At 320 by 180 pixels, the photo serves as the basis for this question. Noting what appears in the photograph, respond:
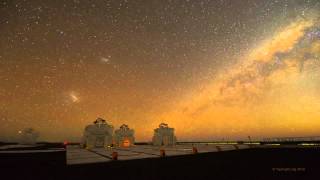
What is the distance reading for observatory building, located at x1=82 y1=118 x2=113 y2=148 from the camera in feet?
177

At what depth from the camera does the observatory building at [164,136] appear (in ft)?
213

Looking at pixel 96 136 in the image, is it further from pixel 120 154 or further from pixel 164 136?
pixel 120 154

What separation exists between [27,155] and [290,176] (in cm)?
1391

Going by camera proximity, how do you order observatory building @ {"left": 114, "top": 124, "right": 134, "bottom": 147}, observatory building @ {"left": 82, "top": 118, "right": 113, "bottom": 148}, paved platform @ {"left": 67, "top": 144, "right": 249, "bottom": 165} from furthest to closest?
1. observatory building @ {"left": 114, "top": 124, "right": 134, "bottom": 147}
2. observatory building @ {"left": 82, "top": 118, "right": 113, "bottom": 148}
3. paved platform @ {"left": 67, "top": 144, "right": 249, "bottom": 165}

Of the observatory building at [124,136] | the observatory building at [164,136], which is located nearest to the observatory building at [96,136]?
the observatory building at [124,136]

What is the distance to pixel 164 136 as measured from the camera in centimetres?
6531

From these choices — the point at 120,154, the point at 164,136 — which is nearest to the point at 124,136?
the point at 164,136

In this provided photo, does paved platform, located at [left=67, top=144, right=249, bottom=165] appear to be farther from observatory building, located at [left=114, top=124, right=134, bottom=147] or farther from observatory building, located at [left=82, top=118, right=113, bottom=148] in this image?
observatory building, located at [left=114, top=124, right=134, bottom=147]

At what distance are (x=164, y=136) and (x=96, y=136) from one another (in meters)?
18.0

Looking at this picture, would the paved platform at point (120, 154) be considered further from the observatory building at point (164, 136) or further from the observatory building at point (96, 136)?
the observatory building at point (164, 136)

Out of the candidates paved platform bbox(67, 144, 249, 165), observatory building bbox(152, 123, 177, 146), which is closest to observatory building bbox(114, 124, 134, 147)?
observatory building bbox(152, 123, 177, 146)

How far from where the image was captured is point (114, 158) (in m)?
21.6

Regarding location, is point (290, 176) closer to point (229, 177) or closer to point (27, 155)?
point (229, 177)

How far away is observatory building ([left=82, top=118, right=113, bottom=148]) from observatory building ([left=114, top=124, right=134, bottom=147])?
20.6 feet
